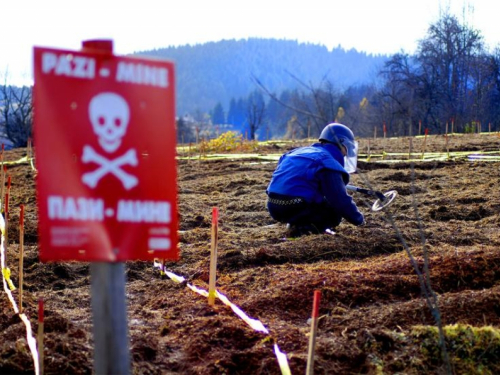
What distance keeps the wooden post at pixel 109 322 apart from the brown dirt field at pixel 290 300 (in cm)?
86

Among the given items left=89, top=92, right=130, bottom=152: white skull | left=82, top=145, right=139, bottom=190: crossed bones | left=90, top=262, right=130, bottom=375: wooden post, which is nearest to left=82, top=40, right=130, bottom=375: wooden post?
left=90, top=262, right=130, bottom=375: wooden post

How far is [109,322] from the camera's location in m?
1.89

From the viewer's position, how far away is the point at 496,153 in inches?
665

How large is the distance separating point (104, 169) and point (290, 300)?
112 inches

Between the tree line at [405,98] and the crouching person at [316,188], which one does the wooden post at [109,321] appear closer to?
the tree line at [405,98]

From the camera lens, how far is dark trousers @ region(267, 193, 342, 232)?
282 inches

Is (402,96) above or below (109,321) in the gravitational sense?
above

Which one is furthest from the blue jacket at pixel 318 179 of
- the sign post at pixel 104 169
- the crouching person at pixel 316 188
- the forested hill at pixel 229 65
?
the forested hill at pixel 229 65

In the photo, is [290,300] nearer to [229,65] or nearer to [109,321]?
[109,321]

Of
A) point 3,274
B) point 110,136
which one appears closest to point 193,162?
point 3,274

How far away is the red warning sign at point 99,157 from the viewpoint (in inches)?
75.1

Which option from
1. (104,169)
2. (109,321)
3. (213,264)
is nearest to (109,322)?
(109,321)

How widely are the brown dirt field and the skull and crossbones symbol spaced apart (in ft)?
2.53

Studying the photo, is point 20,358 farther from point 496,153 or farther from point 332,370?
point 496,153
